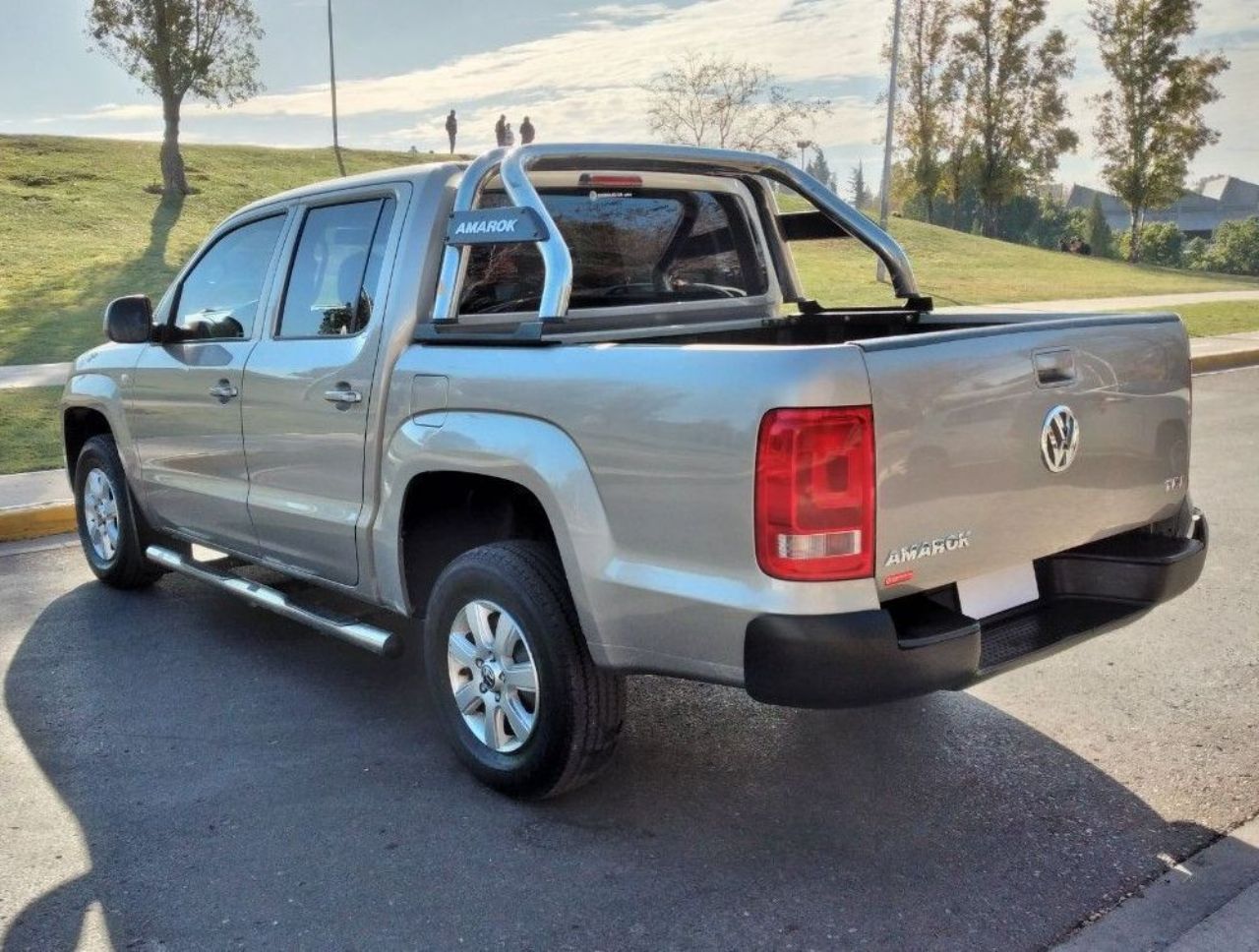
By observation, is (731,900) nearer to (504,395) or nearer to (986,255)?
(504,395)

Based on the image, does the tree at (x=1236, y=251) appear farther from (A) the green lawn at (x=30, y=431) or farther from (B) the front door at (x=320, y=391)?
(B) the front door at (x=320, y=391)

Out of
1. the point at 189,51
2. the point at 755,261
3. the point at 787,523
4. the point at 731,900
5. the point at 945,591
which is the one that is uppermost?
the point at 189,51

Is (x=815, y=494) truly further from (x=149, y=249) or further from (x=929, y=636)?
(x=149, y=249)

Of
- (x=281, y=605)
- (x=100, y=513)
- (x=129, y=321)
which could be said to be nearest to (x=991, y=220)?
(x=100, y=513)

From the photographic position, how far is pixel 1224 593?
5.58 metres

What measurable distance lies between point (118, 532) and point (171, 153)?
32.8m

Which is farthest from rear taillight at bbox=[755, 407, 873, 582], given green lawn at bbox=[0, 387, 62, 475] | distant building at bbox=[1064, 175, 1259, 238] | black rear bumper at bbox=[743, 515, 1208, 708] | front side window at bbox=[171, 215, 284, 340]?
distant building at bbox=[1064, 175, 1259, 238]

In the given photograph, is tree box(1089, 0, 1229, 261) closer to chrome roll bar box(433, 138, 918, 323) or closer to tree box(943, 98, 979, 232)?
tree box(943, 98, 979, 232)

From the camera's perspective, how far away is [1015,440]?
3213 millimetres

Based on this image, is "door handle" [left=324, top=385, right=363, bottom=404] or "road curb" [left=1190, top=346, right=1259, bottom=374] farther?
"road curb" [left=1190, top=346, right=1259, bottom=374]

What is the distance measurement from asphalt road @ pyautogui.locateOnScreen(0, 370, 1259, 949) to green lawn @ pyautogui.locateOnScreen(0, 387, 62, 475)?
4.52 m

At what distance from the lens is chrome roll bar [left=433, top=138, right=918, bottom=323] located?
147 inches

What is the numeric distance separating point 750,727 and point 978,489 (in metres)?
1.40

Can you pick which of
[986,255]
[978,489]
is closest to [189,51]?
[986,255]
